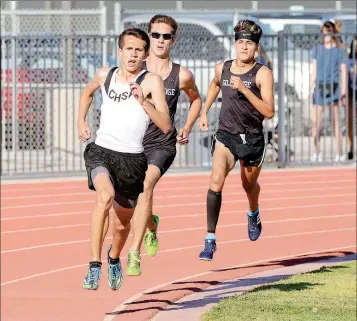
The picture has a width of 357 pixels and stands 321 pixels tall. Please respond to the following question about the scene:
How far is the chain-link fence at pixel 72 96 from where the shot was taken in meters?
23.9

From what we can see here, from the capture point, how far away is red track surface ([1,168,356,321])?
12594 mm

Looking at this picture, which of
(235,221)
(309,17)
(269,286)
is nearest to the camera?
(269,286)

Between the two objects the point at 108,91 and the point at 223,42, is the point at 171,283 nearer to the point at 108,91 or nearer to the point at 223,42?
the point at 108,91

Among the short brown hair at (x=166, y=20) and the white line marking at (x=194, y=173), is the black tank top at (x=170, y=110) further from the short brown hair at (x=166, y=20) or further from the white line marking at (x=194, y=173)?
the white line marking at (x=194, y=173)

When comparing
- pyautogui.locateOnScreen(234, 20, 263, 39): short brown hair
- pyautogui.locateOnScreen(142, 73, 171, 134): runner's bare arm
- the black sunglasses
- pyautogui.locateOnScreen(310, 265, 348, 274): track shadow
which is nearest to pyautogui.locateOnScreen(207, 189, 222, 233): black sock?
the black sunglasses

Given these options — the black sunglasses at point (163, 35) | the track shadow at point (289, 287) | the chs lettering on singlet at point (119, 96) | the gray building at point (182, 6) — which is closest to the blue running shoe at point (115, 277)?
the chs lettering on singlet at point (119, 96)

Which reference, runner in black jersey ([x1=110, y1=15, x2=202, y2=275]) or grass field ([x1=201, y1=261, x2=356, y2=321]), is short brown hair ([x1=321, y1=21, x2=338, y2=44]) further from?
runner in black jersey ([x1=110, y1=15, x2=202, y2=275])

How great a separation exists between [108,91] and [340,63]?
1512 centimetres

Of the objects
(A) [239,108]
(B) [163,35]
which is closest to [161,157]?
(A) [239,108]

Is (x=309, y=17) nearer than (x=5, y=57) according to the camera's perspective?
No

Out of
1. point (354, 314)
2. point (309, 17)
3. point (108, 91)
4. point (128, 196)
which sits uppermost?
point (309, 17)

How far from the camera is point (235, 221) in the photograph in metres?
18.6

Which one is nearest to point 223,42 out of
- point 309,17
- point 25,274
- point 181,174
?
point 181,174

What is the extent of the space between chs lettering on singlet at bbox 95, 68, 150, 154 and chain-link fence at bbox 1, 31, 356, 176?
42.7 ft
